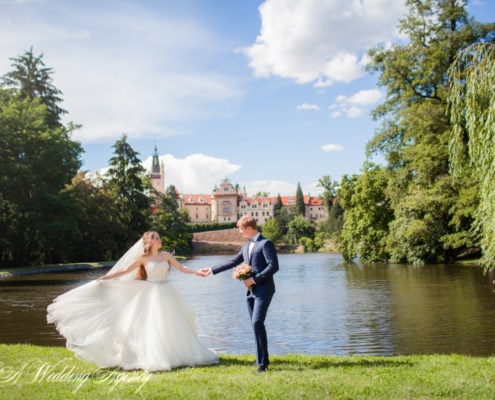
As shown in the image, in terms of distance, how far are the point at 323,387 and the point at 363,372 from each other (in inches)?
40.8

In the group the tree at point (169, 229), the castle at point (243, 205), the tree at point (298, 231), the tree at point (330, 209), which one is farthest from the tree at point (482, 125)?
the castle at point (243, 205)

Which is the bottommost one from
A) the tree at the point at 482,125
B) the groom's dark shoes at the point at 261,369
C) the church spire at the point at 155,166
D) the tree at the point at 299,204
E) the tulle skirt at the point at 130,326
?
the groom's dark shoes at the point at 261,369

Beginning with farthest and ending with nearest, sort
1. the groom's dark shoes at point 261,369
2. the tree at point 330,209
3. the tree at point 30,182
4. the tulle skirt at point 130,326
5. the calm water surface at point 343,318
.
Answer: the tree at point 330,209
the tree at point 30,182
the calm water surface at point 343,318
the tulle skirt at point 130,326
the groom's dark shoes at point 261,369

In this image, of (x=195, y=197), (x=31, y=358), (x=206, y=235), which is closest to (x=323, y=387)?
(x=31, y=358)

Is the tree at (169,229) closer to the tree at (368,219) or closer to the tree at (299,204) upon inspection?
the tree at (368,219)

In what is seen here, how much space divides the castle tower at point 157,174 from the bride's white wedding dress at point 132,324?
146417 millimetres

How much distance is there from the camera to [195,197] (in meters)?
158

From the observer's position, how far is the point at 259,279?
6.54 m

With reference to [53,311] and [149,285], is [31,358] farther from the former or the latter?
[149,285]

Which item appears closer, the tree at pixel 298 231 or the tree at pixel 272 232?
the tree at pixel 272 232

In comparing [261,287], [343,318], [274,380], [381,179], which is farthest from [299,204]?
[274,380]

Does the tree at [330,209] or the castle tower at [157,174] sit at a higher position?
the castle tower at [157,174]

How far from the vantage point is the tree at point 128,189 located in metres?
54.9

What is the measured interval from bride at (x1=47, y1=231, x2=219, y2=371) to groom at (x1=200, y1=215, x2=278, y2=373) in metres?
0.92
